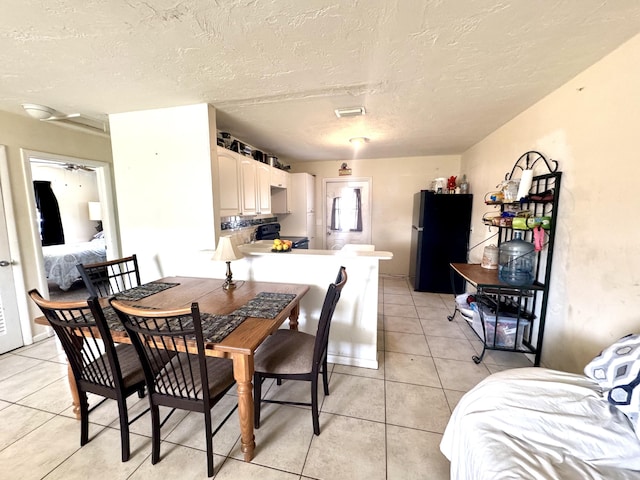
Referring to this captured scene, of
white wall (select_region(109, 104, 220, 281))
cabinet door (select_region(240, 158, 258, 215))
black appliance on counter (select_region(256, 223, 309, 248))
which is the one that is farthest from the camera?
black appliance on counter (select_region(256, 223, 309, 248))

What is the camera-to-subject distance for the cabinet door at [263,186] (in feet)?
11.2

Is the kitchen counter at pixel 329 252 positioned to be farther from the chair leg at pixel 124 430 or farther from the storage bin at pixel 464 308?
the chair leg at pixel 124 430

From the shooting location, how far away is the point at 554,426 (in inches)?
39.1

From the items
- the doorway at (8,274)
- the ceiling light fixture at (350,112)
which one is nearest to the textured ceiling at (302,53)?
the ceiling light fixture at (350,112)

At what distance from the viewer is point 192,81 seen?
1865 mm

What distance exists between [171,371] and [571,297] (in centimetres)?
266

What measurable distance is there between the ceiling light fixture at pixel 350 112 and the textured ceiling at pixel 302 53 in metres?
0.07

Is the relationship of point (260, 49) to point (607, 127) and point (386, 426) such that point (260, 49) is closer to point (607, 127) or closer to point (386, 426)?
point (607, 127)

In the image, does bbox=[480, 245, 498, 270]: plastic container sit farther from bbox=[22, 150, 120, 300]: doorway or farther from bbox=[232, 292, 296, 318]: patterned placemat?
bbox=[22, 150, 120, 300]: doorway

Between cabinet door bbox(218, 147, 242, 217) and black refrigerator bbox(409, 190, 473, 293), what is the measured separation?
2689 millimetres

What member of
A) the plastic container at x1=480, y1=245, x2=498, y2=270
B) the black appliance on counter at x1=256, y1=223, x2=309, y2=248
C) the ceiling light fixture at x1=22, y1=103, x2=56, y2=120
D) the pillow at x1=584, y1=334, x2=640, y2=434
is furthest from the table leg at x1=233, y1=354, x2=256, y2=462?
the ceiling light fixture at x1=22, y1=103, x2=56, y2=120

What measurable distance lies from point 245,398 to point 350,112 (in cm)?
239

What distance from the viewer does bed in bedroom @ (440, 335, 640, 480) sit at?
0.89 meters

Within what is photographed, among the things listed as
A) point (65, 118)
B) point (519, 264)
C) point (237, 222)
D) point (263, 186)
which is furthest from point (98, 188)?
point (519, 264)
